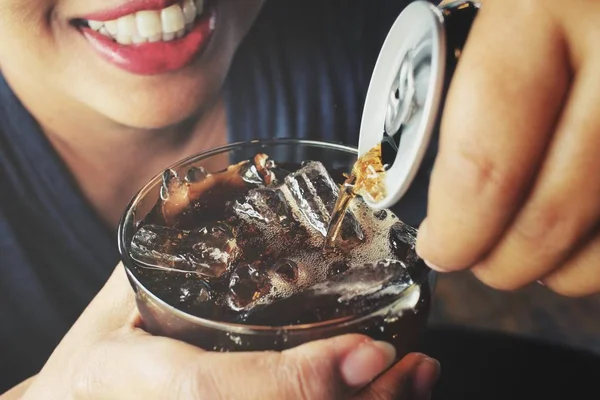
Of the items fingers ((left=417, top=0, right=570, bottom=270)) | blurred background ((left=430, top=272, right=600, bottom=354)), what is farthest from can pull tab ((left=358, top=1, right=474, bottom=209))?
blurred background ((left=430, top=272, right=600, bottom=354))

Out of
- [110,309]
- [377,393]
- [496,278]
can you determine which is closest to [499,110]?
[496,278]

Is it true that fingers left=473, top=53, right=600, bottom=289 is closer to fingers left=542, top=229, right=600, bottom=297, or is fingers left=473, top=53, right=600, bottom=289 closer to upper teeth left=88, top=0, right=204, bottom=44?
fingers left=542, top=229, right=600, bottom=297

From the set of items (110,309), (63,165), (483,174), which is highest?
(483,174)

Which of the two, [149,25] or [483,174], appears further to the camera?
[149,25]

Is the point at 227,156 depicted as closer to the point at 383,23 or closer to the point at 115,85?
the point at 115,85

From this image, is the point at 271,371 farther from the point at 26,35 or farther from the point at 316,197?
the point at 26,35

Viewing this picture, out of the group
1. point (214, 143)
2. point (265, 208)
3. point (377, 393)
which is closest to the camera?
point (377, 393)
